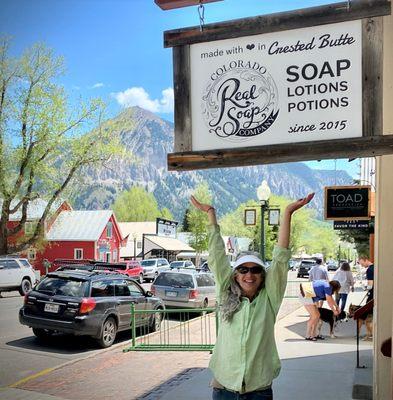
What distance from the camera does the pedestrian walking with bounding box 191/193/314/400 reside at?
10.1ft

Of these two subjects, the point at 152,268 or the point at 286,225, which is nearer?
the point at 286,225

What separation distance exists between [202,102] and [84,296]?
7.77 metres

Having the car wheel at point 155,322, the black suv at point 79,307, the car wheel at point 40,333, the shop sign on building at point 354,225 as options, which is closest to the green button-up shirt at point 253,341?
the black suv at point 79,307

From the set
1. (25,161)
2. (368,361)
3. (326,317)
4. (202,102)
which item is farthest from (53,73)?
(202,102)

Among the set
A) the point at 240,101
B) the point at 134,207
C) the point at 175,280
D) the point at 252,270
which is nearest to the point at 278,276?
the point at 252,270

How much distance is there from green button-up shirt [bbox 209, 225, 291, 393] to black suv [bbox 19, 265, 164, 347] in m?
7.58

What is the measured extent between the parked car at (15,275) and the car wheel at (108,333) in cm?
1374

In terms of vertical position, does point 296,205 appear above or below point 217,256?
above

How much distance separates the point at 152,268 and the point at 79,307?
29.7 metres

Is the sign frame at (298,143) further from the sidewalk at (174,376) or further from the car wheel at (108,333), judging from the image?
the car wheel at (108,333)

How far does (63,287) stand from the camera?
10914 mm

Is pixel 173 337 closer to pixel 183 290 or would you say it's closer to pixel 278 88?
pixel 183 290

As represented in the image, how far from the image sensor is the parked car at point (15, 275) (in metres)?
23.4

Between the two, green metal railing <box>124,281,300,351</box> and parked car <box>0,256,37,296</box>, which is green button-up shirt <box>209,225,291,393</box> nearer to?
green metal railing <box>124,281,300,351</box>
